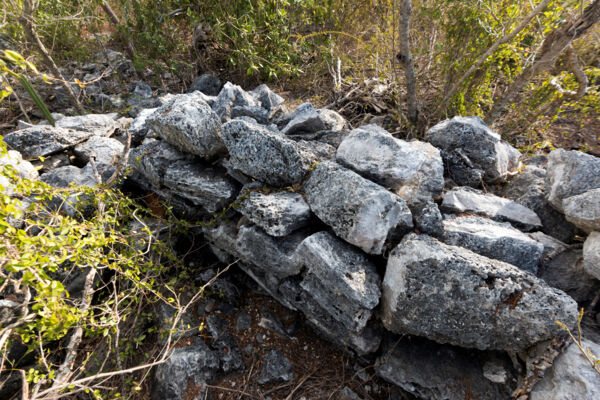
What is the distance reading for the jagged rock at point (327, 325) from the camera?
7.69 feet

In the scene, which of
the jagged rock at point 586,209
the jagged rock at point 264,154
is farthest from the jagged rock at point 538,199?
the jagged rock at point 264,154

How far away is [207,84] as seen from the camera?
487 centimetres

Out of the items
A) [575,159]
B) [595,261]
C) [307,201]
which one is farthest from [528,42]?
[307,201]

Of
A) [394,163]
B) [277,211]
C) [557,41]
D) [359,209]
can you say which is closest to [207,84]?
[277,211]

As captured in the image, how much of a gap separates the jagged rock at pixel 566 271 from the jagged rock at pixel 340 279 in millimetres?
1235

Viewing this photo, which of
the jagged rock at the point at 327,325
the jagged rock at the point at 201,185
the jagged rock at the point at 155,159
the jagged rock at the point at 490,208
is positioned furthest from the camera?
the jagged rock at the point at 155,159

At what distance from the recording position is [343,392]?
7.97 feet

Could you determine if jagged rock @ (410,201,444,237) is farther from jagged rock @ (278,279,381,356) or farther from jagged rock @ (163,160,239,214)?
jagged rock @ (163,160,239,214)

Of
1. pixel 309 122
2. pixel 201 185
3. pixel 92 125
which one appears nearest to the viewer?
pixel 201 185

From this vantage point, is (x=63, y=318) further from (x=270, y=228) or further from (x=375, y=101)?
(x=375, y=101)

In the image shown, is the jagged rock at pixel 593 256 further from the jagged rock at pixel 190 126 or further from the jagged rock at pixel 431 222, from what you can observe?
the jagged rock at pixel 190 126

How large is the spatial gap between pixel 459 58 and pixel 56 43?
22.9 feet

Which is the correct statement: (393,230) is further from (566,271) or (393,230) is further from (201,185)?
(201,185)

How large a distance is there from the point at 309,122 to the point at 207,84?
250cm
